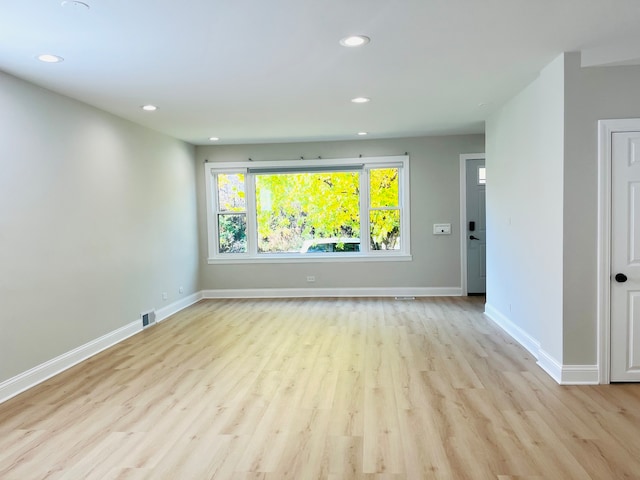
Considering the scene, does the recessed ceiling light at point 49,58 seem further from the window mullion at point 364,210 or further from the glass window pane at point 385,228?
the glass window pane at point 385,228

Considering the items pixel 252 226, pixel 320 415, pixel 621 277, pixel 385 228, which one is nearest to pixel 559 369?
pixel 621 277

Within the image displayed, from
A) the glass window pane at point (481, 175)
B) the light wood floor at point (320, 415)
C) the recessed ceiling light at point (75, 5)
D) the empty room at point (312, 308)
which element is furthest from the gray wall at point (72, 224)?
the glass window pane at point (481, 175)

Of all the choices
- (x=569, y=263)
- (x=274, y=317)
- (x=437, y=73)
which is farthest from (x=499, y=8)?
(x=274, y=317)

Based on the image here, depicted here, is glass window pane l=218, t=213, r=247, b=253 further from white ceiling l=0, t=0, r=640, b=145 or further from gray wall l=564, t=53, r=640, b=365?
gray wall l=564, t=53, r=640, b=365

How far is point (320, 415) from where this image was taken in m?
2.89

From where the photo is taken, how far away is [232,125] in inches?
215

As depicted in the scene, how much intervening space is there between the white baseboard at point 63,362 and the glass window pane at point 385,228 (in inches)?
136

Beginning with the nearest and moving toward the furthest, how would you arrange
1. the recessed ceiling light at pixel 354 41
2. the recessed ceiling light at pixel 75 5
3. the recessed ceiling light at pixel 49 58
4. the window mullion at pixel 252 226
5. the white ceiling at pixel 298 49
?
the recessed ceiling light at pixel 75 5 → the white ceiling at pixel 298 49 → the recessed ceiling light at pixel 354 41 → the recessed ceiling light at pixel 49 58 → the window mullion at pixel 252 226

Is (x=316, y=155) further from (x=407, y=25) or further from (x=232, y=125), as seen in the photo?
(x=407, y=25)

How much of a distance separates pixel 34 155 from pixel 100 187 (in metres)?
0.88

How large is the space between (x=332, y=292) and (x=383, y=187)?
1897 millimetres

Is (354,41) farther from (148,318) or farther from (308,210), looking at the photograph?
(308,210)

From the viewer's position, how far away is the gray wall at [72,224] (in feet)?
11.1

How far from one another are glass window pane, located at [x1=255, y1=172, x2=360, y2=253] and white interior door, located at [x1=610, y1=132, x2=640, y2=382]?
4.09 m
